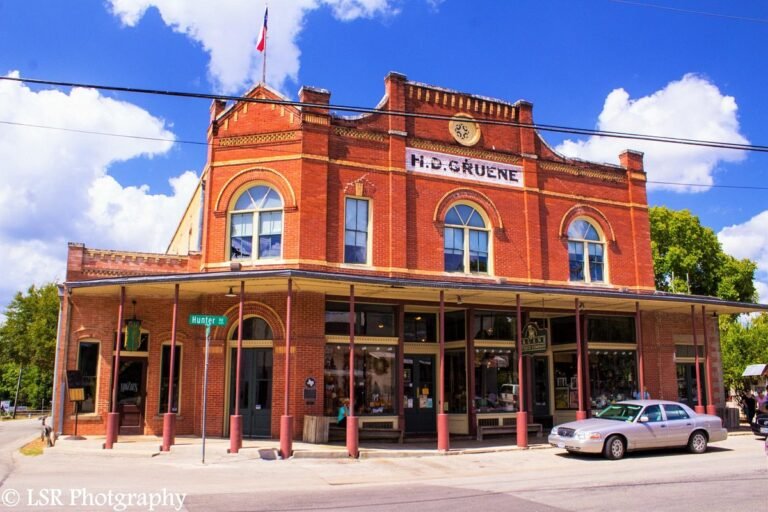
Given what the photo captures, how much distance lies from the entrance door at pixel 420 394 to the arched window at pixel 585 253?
6.59 metres

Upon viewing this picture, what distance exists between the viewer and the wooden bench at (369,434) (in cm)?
1831

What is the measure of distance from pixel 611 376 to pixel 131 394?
1616 cm

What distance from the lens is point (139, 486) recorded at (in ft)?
37.6

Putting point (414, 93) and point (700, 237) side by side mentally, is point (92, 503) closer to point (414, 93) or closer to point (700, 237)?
point (414, 93)

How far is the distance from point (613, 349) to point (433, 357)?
22.5 feet

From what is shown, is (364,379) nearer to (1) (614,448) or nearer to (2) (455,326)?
(2) (455,326)

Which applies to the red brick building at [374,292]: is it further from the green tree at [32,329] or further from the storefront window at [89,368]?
the green tree at [32,329]

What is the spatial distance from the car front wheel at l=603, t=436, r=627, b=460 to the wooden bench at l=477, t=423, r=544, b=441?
200 inches

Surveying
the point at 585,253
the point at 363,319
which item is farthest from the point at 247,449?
the point at 585,253

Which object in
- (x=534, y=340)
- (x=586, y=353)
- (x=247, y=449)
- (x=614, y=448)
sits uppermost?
(x=534, y=340)

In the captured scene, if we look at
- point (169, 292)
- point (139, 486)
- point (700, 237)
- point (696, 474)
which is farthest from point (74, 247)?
point (700, 237)

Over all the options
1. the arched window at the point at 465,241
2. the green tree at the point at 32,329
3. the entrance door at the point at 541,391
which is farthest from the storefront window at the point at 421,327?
the green tree at the point at 32,329

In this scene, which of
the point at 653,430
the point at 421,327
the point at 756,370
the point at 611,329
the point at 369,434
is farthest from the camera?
the point at 756,370

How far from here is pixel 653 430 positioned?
51.9ft
